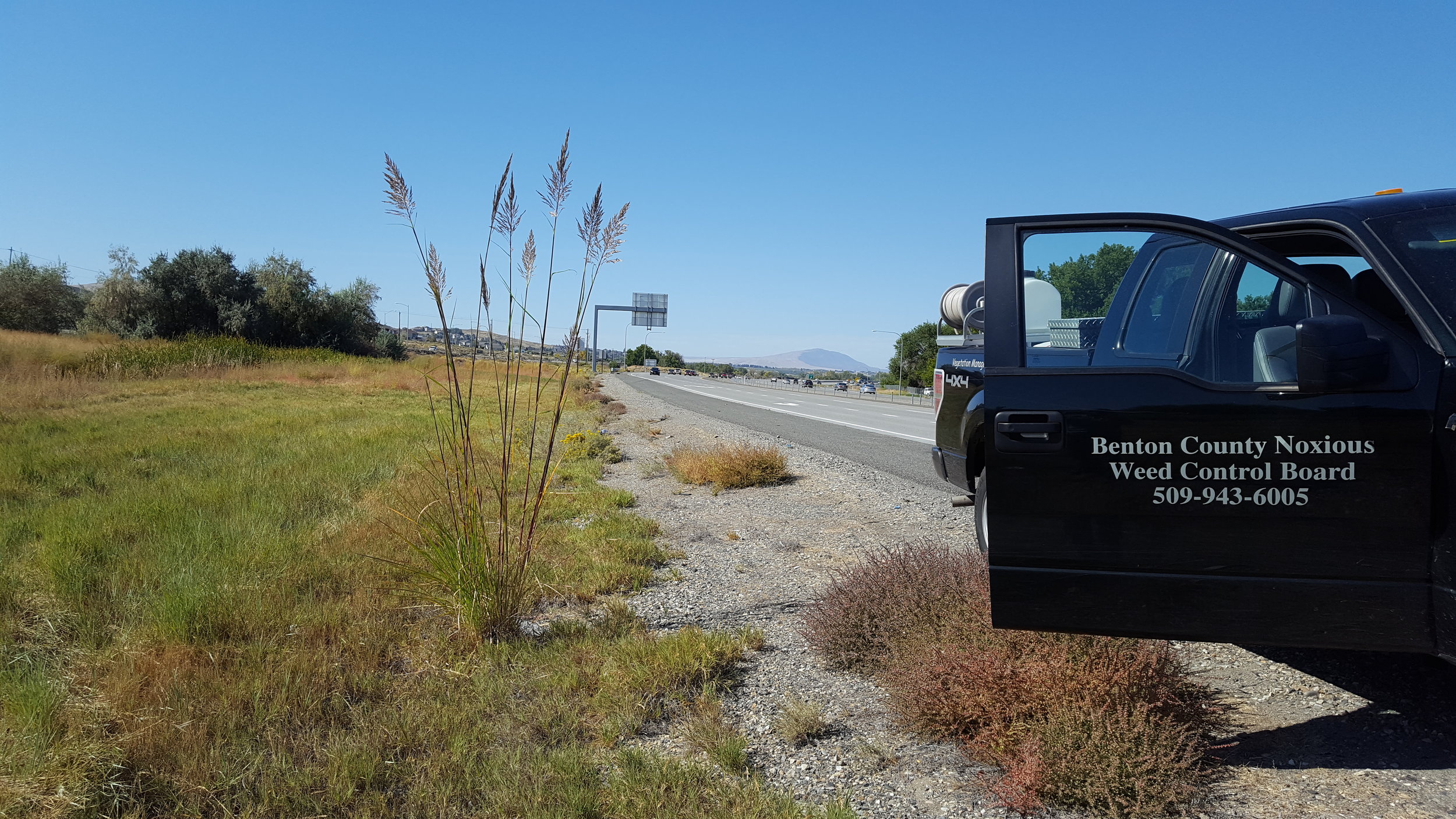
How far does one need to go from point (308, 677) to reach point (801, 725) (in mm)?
2130

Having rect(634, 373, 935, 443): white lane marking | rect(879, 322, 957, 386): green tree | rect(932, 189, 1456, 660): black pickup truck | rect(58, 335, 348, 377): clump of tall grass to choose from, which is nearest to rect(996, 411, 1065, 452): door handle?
rect(932, 189, 1456, 660): black pickup truck

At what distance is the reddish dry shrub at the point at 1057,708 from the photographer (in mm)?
2459

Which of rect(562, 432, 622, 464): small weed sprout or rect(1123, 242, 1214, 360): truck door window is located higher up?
rect(1123, 242, 1214, 360): truck door window

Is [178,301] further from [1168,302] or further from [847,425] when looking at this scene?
[1168,302]

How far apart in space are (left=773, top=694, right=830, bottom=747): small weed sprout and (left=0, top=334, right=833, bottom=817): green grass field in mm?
341

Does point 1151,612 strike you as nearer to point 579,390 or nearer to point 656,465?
point 656,465

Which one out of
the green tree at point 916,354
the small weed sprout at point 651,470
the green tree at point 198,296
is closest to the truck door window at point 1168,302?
the small weed sprout at point 651,470

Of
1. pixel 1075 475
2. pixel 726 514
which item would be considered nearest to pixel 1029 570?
pixel 1075 475

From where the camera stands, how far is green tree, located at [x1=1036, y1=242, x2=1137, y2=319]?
321 centimetres

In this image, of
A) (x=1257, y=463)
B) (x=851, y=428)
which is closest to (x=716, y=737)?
(x=1257, y=463)

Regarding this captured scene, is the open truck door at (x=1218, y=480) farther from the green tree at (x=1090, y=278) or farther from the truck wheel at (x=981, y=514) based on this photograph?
the truck wheel at (x=981, y=514)

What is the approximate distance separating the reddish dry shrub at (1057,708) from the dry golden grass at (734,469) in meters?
5.65

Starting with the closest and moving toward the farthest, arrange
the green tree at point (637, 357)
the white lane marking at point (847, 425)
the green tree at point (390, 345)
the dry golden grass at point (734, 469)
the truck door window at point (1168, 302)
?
the truck door window at point (1168, 302)
the dry golden grass at point (734, 469)
the white lane marking at point (847, 425)
the green tree at point (390, 345)
the green tree at point (637, 357)

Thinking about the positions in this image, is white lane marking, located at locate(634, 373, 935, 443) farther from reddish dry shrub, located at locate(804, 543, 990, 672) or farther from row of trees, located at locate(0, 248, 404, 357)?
row of trees, located at locate(0, 248, 404, 357)
